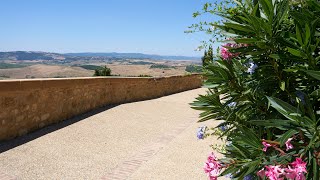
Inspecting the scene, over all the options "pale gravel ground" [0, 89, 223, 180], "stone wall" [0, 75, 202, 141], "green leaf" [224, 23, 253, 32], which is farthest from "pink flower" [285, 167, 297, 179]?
"stone wall" [0, 75, 202, 141]

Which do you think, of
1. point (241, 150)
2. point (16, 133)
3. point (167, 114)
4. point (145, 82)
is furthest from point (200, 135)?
point (145, 82)

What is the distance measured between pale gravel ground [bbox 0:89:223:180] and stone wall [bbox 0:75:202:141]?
0.45 metres

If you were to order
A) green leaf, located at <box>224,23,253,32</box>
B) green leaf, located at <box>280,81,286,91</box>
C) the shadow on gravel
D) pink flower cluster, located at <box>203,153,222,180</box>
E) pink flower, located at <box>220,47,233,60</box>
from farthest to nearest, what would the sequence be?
the shadow on gravel
pink flower, located at <box>220,47,233,60</box>
pink flower cluster, located at <box>203,153,222,180</box>
green leaf, located at <box>280,81,286,91</box>
green leaf, located at <box>224,23,253,32</box>

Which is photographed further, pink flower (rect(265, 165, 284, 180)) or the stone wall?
the stone wall

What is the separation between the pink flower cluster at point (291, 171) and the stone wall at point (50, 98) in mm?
5509

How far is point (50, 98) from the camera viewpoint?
7473 mm

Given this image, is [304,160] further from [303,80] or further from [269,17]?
[269,17]

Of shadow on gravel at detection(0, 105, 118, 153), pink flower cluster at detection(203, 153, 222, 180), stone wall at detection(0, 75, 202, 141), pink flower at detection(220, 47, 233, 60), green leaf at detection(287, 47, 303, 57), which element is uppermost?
green leaf at detection(287, 47, 303, 57)

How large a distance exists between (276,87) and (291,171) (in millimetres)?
649

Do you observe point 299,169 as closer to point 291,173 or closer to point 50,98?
point 291,173

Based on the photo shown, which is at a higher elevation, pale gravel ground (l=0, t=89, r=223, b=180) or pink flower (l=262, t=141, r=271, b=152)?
pink flower (l=262, t=141, r=271, b=152)

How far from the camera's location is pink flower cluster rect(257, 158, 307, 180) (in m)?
1.36

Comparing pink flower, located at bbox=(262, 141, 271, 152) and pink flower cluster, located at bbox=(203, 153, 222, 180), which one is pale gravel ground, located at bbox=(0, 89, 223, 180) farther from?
pink flower, located at bbox=(262, 141, 271, 152)

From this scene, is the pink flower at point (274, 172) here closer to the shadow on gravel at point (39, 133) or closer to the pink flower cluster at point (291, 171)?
the pink flower cluster at point (291, 171)
